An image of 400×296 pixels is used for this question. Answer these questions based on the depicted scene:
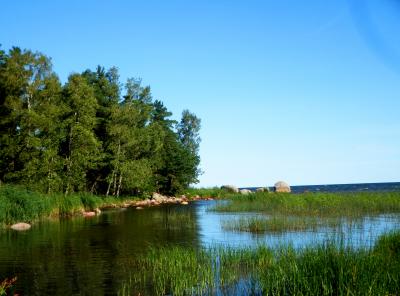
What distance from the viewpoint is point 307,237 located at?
23.0 m

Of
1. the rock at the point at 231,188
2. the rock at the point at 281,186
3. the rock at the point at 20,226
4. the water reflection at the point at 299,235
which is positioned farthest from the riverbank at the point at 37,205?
the rock at the point at 231,188

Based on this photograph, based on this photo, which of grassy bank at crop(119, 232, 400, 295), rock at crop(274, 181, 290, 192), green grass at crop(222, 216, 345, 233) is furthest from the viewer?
rock at crop(274, 181, 290, 192)

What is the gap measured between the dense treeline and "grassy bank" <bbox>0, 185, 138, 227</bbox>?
445cm

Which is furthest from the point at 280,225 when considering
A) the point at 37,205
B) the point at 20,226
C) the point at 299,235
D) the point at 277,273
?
the point at 37,205

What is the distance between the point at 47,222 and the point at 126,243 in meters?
13.0

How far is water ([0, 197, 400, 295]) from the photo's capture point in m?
14.8

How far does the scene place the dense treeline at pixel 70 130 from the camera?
42.5 meters

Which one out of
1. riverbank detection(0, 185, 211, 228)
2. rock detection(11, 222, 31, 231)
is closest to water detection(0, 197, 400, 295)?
rock detection(11, 222, 31, 231)

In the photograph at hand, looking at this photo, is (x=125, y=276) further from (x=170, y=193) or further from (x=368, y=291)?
(x=170, y=193)

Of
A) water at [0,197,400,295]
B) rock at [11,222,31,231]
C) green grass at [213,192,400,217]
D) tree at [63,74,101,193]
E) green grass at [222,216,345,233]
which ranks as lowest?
water at [0,197,400,295]

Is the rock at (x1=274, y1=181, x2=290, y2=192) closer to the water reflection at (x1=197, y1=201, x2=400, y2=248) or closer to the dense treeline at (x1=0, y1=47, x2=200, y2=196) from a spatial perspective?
the dense treeline at (x1=0, y1=47, x2=200, y2=196)

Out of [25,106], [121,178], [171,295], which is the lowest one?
[171,295]

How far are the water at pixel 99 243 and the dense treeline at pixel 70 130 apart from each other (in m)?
11.7

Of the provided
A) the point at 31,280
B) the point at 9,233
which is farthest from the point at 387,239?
the point at 9,233
